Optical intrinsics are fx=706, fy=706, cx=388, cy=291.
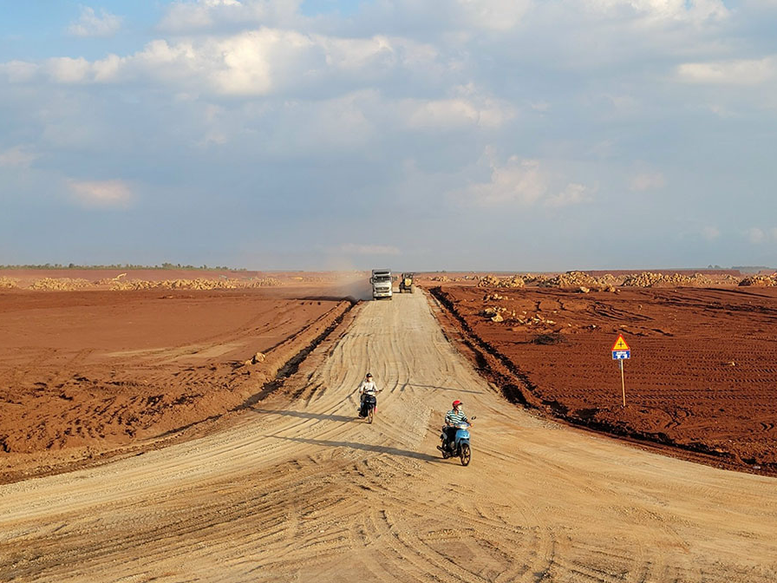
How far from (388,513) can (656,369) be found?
716 inches

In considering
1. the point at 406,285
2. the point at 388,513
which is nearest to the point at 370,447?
the point at 388,513

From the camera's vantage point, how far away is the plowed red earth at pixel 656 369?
18.2m

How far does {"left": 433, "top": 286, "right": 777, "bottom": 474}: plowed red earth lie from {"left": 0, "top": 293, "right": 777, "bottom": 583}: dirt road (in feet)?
6.41

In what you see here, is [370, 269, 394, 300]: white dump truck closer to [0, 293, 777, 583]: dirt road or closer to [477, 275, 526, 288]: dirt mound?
[477, 275, 526, 288]: dirt mound

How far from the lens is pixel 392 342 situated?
3719 centimetres

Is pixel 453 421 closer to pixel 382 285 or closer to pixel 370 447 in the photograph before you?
pixel 370 447

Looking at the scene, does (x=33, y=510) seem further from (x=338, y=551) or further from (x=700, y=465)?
(x=700, y=465)

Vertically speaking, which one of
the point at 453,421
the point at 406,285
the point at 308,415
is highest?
the point at 406,285

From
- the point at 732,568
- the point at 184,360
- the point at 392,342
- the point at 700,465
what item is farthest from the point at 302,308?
the point at 732,568

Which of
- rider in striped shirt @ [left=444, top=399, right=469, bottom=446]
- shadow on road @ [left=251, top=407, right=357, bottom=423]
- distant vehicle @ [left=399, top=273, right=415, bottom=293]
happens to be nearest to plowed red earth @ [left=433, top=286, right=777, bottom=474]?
rider in striped shirt @ [left=444, top=399, right=469, bottom=446]

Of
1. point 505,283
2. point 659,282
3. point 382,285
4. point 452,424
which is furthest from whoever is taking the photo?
point 505,283

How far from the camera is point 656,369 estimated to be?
27141 mm

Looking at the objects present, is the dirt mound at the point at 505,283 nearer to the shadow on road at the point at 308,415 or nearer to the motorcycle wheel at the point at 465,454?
the shadow on road at the point at 308,415

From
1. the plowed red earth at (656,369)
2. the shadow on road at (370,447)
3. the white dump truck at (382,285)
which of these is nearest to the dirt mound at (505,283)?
the white dump truck at (382,285)
